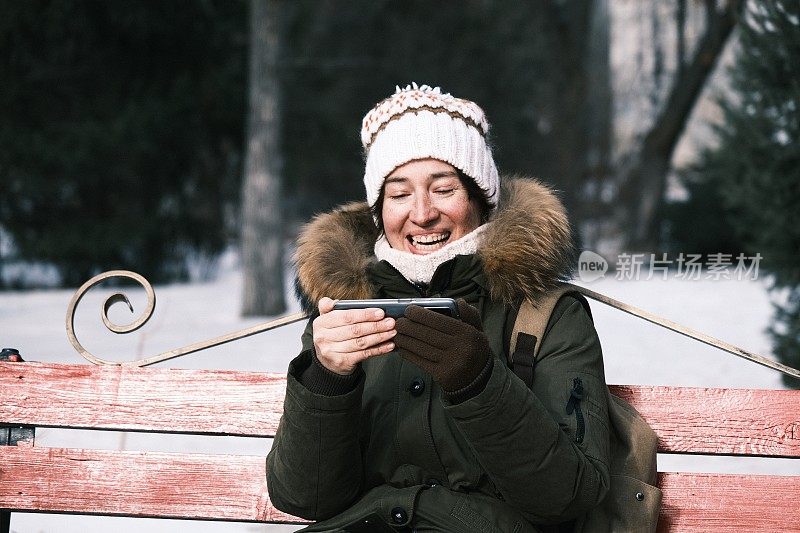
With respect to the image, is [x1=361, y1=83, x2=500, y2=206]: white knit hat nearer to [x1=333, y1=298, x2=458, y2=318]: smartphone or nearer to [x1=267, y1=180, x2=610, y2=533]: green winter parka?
[x1=267, y1=180, x2=610, y2=533]: green winter parka

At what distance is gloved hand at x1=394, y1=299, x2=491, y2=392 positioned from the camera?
2279 mm

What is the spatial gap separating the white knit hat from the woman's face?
3 centimetres

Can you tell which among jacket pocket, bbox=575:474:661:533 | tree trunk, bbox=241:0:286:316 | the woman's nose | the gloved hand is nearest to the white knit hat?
the woman's nose

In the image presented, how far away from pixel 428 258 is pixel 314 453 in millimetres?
574

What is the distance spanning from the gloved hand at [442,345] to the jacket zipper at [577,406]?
37 centimetres

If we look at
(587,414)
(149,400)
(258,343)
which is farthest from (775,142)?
(258,343)

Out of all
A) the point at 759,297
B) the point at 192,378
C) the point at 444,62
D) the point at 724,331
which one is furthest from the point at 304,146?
the point at 192,378

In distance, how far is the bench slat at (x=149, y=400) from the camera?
10.5ft

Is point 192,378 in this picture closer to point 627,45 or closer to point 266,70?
point 266,70

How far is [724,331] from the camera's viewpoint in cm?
1118

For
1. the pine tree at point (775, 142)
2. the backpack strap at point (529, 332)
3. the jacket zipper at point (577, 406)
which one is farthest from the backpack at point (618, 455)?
the pine tree at point (775, 142)

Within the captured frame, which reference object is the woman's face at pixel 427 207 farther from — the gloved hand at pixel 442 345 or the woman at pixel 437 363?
the gloved hand at pixel 442 345

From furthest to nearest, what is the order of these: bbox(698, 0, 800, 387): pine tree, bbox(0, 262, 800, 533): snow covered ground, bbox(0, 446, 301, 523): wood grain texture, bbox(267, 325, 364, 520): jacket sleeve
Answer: bbox(698, 0, 800, 387): pine tree, bbox(0, 262, 800, 533): snow covered ground, bbox(0, 446, 301, 523): wood grain texture, bbox(267, 325, 364, 520): jacket sleeve

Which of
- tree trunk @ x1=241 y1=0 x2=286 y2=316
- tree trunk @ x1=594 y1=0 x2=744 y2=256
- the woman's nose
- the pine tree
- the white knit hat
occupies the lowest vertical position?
the woman's nose
